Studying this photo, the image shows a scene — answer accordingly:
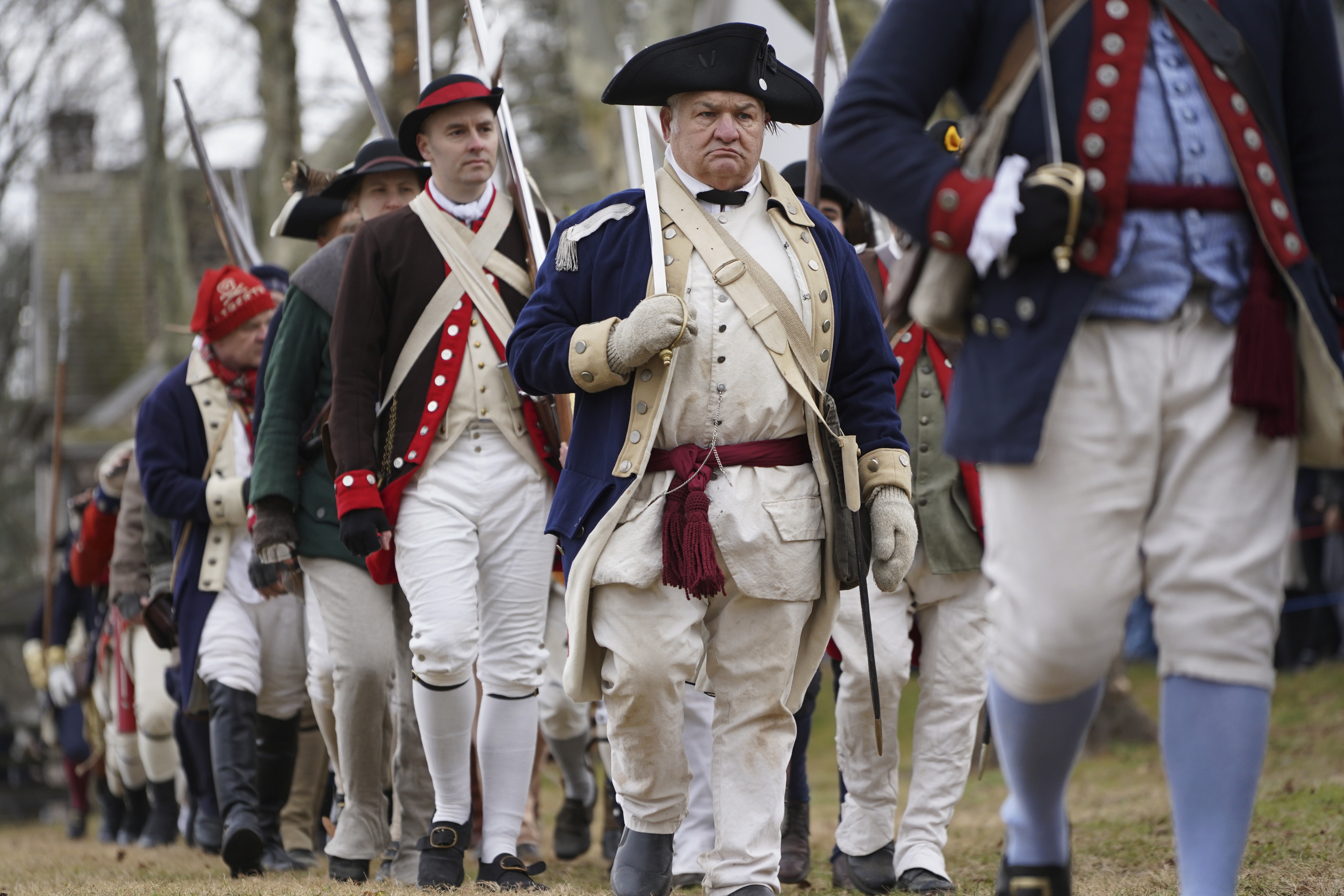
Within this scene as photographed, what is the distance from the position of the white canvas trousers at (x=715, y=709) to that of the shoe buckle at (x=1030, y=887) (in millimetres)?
1227

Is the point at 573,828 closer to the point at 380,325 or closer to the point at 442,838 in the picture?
the point at 442,838

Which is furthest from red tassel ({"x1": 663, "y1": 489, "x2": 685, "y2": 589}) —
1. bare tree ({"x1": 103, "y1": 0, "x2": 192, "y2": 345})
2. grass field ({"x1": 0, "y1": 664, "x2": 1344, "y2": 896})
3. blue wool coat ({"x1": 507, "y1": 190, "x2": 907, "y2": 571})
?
bare tree ({"x1": 103, "y1": 0, "x2": 192, "y2": 345})

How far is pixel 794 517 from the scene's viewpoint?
427cm

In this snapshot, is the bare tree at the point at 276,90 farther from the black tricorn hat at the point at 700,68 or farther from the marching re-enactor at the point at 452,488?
the black tricorn hat at the point at 700,68

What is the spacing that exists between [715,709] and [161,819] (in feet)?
18.3

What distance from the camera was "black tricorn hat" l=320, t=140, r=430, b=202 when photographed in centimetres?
656

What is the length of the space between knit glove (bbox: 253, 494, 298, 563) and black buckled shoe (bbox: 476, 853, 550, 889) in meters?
1.23

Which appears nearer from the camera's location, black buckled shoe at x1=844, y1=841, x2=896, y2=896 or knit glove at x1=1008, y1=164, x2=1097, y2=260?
knit glove at x1=1008, y1=164, x2=1097, y2=260

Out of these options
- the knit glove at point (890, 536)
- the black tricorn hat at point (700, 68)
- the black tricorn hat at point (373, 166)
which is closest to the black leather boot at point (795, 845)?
the knit glove at point (890, 536)

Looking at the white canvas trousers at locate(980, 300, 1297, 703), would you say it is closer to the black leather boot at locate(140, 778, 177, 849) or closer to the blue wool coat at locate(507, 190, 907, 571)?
the blue wool coat at locate(507, 190, 907, 571)

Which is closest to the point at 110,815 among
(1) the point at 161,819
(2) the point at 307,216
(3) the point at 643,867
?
(1) the point at 161,819

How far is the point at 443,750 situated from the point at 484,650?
1.06 ft

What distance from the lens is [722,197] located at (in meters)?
4.43

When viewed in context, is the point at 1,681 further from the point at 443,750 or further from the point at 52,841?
the point at 443,750
